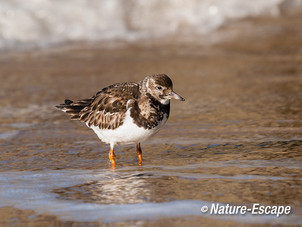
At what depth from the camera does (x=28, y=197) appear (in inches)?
175

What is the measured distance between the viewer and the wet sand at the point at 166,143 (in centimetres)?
423

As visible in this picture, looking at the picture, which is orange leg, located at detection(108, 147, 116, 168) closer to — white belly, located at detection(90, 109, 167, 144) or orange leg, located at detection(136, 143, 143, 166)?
white belly, located at detection(90, 109, 167, 144)

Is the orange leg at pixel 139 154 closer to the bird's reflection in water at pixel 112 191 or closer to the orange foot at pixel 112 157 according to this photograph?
the orange foot at pixel 112 157

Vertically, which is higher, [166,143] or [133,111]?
[133,111]

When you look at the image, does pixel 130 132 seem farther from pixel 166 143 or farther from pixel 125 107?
pixel 166 143

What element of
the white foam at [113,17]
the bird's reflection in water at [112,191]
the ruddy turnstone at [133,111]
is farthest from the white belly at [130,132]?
the white foam at [113,17]

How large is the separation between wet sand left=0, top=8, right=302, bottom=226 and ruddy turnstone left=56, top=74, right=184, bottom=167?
282mm

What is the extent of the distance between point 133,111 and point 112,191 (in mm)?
973

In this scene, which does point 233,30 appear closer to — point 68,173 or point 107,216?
point 68,173

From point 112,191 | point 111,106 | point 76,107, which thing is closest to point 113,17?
point 76,107

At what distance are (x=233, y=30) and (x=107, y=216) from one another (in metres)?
9.78

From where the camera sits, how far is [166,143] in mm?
Result: 6164

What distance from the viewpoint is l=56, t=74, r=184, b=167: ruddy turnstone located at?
5.29 meters

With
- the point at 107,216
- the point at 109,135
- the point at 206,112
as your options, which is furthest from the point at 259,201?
the point at 206,112
